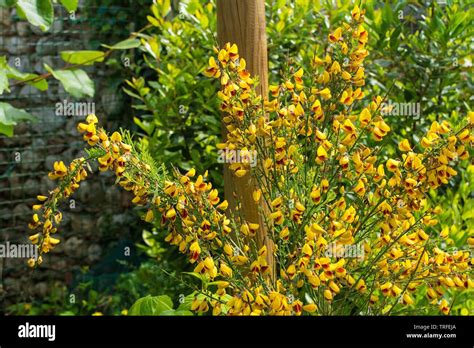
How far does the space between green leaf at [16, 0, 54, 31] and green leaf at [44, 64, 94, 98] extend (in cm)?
21

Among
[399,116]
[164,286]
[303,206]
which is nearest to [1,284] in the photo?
[164,286]

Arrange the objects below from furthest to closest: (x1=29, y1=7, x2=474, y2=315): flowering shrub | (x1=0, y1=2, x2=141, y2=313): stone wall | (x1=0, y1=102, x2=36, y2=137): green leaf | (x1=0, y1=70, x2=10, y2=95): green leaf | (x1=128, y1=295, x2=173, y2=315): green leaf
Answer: (x1=0, y1=2, x2=141, y2=313): stone wall → (x1=0, y1=102, x2=36, y2=137): green leaf → (x1=0, y1=70, x2=10, y2=95): green leaf → (x1=128, y1=295, x2=173, y2=315): green leaf → (x1=29, y1=7, x2=474, y2=315): flowering shrub

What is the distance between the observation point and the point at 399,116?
2.55 metres

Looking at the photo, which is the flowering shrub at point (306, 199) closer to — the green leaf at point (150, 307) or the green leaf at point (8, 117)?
the green leaf at point (150, 307)

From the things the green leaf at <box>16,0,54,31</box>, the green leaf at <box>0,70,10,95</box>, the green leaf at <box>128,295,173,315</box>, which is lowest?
the green leaf at <box>128,295,173,315</box>

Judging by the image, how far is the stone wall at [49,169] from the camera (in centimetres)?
347

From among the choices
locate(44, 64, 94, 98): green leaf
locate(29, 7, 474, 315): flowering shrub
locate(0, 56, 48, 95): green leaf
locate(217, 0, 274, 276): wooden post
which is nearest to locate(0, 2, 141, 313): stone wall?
locate(0, 56, 48, 95): green leaf

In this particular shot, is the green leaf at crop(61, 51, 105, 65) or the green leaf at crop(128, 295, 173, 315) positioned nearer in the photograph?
the green leaf at crop(128, 295, 173, 315)

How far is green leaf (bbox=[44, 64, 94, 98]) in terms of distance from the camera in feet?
6.12

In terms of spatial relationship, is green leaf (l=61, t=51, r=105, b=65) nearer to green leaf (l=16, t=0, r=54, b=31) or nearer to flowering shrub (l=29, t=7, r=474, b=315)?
green leaf (l=16, t=0, r=54, b=31)

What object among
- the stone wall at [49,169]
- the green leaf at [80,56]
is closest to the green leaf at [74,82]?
the green leaf at [80,56]

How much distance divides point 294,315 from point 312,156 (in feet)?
1.28

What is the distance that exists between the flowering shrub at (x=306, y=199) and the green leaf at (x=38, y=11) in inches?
14.4

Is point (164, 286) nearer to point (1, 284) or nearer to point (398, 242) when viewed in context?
point (1, 284)
